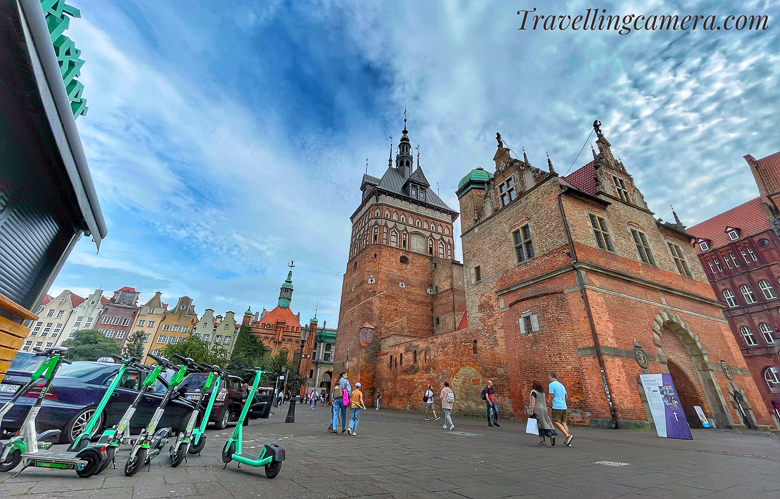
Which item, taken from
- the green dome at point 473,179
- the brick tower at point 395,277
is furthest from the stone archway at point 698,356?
the brick tower at point 395,277

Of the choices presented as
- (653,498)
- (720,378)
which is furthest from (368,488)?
(720,378)

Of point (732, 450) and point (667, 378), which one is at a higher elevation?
point (667, 378)

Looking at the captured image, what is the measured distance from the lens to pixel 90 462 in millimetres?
3219

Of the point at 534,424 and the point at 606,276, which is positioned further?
the point at 606,276

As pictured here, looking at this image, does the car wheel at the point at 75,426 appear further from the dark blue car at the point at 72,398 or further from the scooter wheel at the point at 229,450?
the scooter wheel at the point at 229,450

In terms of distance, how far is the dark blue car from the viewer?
4770 millimetres

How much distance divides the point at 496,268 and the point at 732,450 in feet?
34.4

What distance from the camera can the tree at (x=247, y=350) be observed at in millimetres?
40469

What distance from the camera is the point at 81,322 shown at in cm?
5303

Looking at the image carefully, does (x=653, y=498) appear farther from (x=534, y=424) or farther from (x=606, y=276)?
(x=606, y=276)

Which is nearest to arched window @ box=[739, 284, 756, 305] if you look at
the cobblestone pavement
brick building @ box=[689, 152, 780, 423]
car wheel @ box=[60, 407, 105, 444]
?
brick building @ box=[689, 152, 780, 423]

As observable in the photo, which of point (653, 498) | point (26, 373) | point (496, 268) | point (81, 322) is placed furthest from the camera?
point (81, 322)

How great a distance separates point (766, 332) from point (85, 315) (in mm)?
89607

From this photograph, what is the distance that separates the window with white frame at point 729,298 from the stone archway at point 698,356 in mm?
26308
